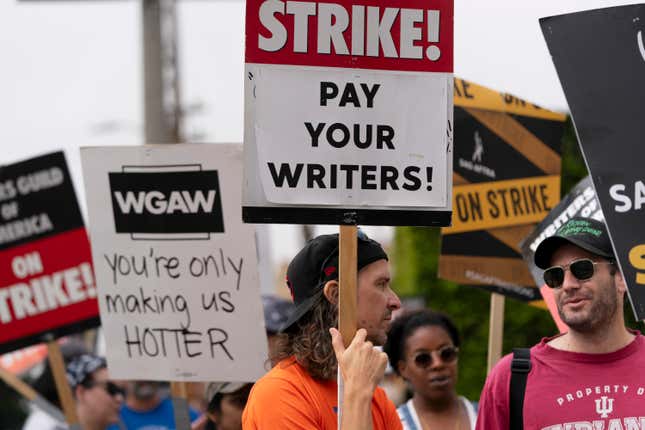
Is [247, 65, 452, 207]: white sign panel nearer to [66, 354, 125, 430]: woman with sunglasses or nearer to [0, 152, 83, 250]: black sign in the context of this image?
[0, 152, 83, 250]: black sign

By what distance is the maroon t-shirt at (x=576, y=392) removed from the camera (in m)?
3.35

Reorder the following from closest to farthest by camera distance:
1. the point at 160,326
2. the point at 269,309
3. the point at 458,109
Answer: the point at 160,326 < the point at 458,109 < the point at 269,309

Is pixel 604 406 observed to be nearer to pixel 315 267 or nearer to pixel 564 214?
pixel 315 267

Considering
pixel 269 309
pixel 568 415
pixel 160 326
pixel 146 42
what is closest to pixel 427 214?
pixel 568 415

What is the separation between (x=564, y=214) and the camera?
4.66 metres

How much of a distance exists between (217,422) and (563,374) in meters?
1.99

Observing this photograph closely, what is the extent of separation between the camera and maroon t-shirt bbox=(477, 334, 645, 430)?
3354mm

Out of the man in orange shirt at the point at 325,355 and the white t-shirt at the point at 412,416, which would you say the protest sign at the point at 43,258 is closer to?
the white t-shirt at the point at 412,416

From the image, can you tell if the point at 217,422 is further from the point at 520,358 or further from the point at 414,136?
the point at 414,136

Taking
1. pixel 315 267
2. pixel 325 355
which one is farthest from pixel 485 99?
pixel 325 355

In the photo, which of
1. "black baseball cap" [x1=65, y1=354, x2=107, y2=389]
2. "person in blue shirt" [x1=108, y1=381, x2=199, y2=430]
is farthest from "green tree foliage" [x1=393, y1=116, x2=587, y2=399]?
"black baseball cap" [x1=65, y1=354, x2=107, y2=389]

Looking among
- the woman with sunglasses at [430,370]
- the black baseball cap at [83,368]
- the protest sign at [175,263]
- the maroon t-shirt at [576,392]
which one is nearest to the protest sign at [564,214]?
the woman with sunglasses at [430,370]

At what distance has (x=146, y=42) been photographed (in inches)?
716

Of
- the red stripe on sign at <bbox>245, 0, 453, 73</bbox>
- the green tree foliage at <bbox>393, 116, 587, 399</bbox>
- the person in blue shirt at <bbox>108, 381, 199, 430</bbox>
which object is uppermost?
the red stripe on sign at <bbox>245, 0, 453, 73</bbox>
